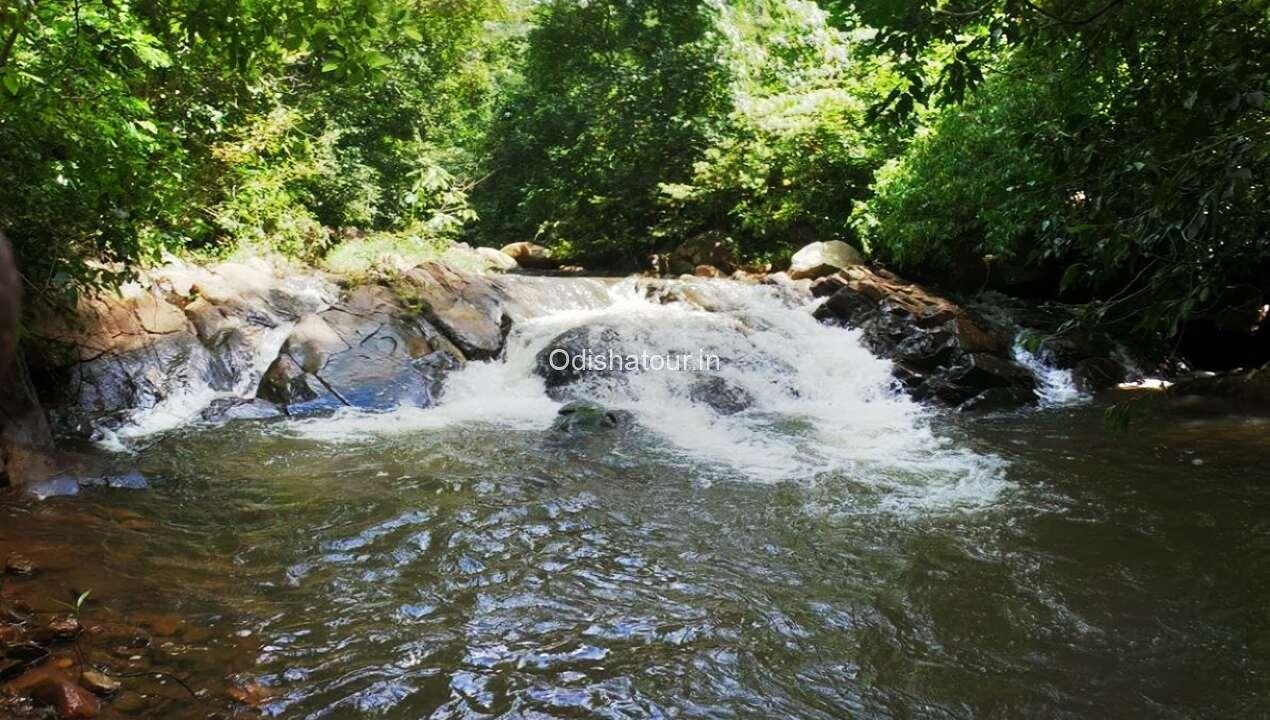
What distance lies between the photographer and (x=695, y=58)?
1616 cm

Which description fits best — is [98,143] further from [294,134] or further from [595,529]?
[294,134]

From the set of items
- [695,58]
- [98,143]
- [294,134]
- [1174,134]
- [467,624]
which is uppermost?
[695,58]

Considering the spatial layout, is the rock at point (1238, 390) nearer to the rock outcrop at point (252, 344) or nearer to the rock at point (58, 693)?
the rock outcrop at point (252, 344)

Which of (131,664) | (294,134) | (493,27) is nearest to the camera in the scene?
(131,664)

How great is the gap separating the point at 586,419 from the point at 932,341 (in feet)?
15.8

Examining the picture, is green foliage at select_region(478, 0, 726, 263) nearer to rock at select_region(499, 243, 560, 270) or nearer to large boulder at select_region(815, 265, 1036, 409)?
rock at select_region(499, 243, 560, 270)

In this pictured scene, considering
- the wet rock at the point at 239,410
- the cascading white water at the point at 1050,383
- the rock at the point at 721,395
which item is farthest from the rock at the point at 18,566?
the cascading white water at the point at 1050,383

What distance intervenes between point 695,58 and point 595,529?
13.7 meters

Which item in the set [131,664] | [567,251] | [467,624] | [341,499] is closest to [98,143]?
[341,499]

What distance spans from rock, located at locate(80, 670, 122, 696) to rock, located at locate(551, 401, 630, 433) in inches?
190

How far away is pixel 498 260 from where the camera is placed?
17.1m

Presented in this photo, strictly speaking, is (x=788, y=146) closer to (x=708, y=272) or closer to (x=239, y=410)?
(x=708, y=272)

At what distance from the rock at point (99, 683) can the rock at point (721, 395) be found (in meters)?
6.38

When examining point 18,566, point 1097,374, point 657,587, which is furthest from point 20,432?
point 1097,374
